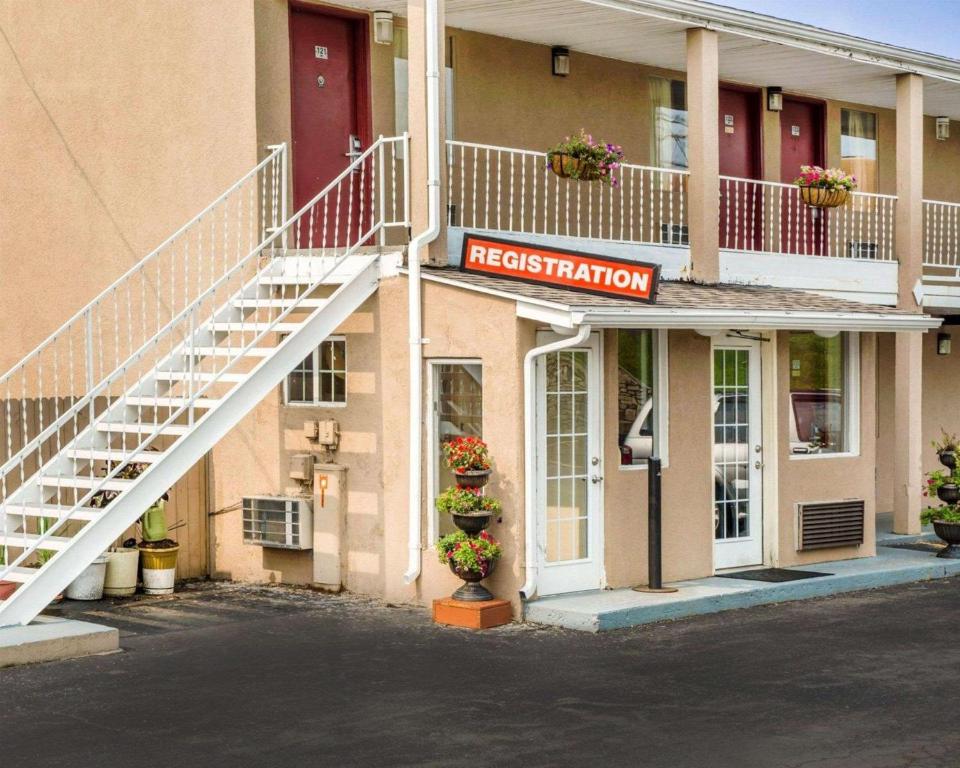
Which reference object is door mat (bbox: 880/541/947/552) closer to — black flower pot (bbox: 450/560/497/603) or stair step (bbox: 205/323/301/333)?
black flower pot (bbox: 450/560/497/603)

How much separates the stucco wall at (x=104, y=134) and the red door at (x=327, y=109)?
70cm

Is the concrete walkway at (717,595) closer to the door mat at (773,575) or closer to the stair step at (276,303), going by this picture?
the door mat at (773,575)

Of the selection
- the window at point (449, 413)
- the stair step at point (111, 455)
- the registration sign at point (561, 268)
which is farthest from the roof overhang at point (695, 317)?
the stair step at point (111, 455)

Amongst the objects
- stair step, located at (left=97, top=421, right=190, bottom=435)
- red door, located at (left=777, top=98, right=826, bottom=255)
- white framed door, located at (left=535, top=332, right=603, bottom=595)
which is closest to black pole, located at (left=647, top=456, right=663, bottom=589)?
white framed door, located at (left=535, top=332, right=603, bottom=595)

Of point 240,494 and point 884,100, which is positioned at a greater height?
point 884,100

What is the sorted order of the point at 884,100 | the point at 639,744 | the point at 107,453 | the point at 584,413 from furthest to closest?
the point at 884,100 → the point at 584,413 → the point at 107,453 → the point at 639,744

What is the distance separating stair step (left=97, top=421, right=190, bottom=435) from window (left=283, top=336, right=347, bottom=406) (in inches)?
69.2

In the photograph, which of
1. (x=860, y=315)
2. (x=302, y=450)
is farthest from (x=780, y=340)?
(x=302, y=450)

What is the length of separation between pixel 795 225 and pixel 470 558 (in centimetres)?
899

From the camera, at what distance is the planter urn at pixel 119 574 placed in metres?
12.4

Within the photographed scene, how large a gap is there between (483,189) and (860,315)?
4.05m

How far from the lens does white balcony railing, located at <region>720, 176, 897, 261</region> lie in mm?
16859

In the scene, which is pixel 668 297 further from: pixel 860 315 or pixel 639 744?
Result: pixel 639 744

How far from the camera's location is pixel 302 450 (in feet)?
41.9
